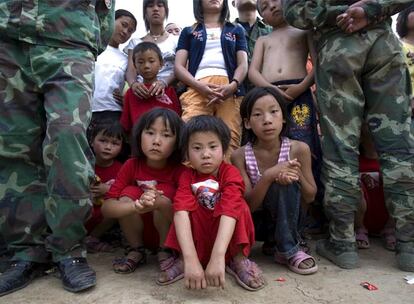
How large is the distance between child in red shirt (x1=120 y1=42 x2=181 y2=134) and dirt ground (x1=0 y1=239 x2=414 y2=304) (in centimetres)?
122

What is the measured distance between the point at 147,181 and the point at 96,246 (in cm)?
65

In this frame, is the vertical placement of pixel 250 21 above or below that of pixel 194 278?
above

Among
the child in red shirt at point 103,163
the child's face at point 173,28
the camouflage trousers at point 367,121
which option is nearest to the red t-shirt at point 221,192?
the camouflage trousers at point 367,121

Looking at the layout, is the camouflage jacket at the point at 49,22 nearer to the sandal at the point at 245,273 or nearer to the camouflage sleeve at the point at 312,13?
the camouflage sleeve at the point at 312,13

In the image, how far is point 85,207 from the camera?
2.00m

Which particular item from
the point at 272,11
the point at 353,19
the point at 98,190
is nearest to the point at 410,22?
the point at 272,11

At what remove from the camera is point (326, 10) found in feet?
7.64

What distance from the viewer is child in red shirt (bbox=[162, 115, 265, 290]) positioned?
1.84 metres

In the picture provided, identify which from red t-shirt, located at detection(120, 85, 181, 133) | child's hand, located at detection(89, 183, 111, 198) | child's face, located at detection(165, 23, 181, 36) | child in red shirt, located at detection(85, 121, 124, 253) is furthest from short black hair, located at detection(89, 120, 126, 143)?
child's face, located at detection(165, 23, 181, 36)

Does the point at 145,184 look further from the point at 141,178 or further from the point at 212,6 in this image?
the point at 212,6

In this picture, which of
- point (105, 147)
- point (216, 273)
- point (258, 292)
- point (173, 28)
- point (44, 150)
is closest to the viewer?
point (216, 273)

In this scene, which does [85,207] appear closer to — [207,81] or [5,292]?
[5,292]

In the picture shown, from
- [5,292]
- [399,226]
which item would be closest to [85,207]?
[5,292]

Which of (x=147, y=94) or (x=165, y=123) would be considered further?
(x=147, y=94)
